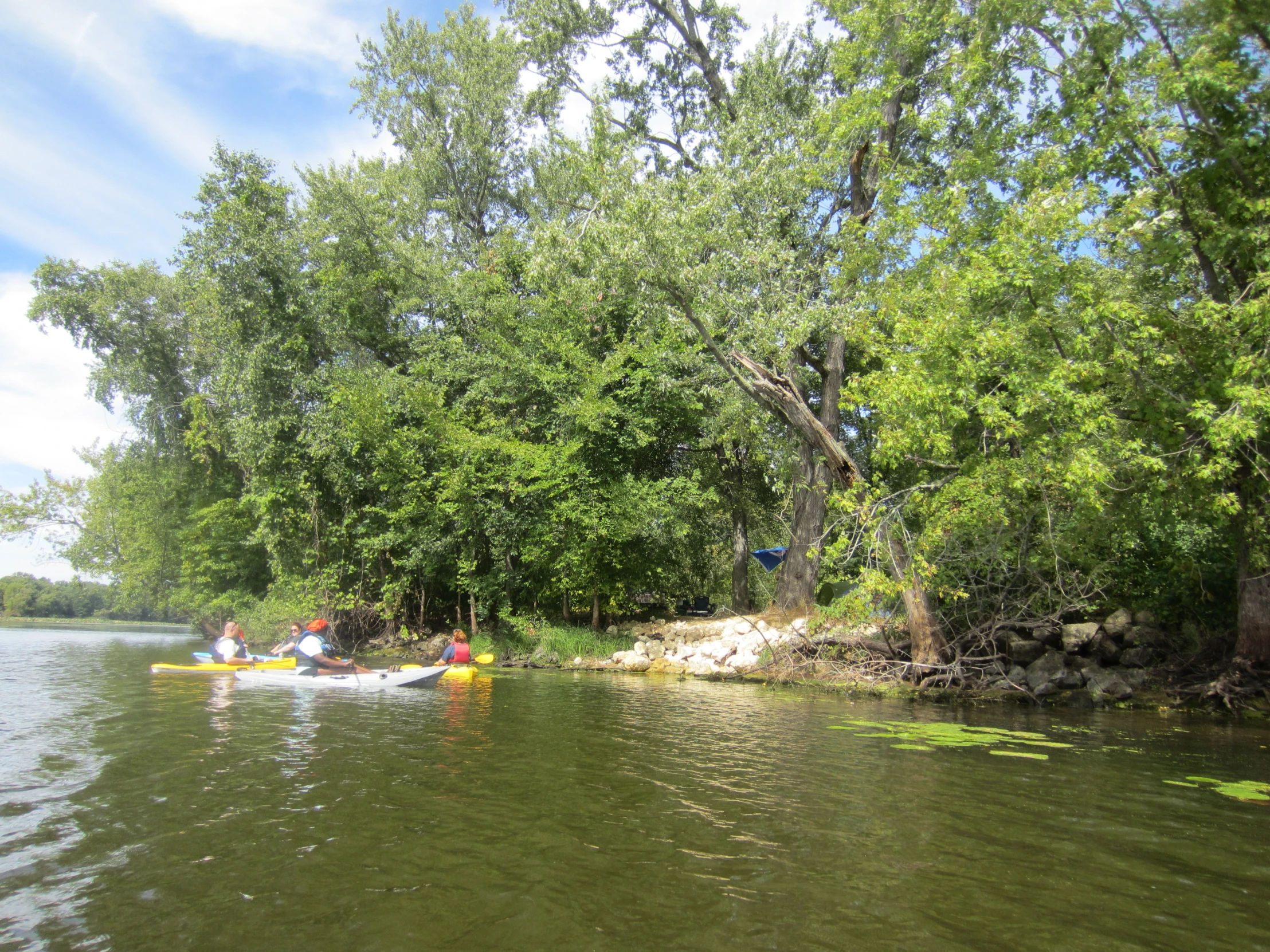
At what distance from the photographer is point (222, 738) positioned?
8.29 m

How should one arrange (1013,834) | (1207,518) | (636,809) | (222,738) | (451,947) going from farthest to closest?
(1207,518), (222,738), (636,809), (1013,834), (451,947)

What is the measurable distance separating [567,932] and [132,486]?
35281mm

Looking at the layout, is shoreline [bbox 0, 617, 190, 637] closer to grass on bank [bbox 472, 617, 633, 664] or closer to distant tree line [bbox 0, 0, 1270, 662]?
distant tree line [bbox 0, 0, 1270, 662]

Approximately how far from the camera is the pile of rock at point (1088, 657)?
13.0m

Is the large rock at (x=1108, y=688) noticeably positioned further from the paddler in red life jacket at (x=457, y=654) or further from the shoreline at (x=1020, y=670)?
the paddler in red life jacket at (x=457, y=654)

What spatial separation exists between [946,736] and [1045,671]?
5.34 meters

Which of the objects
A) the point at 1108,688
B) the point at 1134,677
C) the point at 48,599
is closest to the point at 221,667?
the point at 1108,688

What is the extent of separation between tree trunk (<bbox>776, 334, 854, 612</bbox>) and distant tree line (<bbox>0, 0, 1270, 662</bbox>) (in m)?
0.11

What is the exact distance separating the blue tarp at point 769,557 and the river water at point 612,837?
1820 centimetres

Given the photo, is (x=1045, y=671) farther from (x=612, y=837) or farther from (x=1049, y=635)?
(x=612, y=837)

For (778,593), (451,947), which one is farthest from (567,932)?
(778,593)

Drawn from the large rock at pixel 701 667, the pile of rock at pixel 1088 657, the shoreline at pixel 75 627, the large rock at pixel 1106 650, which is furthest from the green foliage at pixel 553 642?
the shoreline at pixel 75 627

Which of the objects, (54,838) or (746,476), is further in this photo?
(746,476)

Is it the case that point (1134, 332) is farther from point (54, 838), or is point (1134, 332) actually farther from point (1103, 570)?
point (54, 838)
